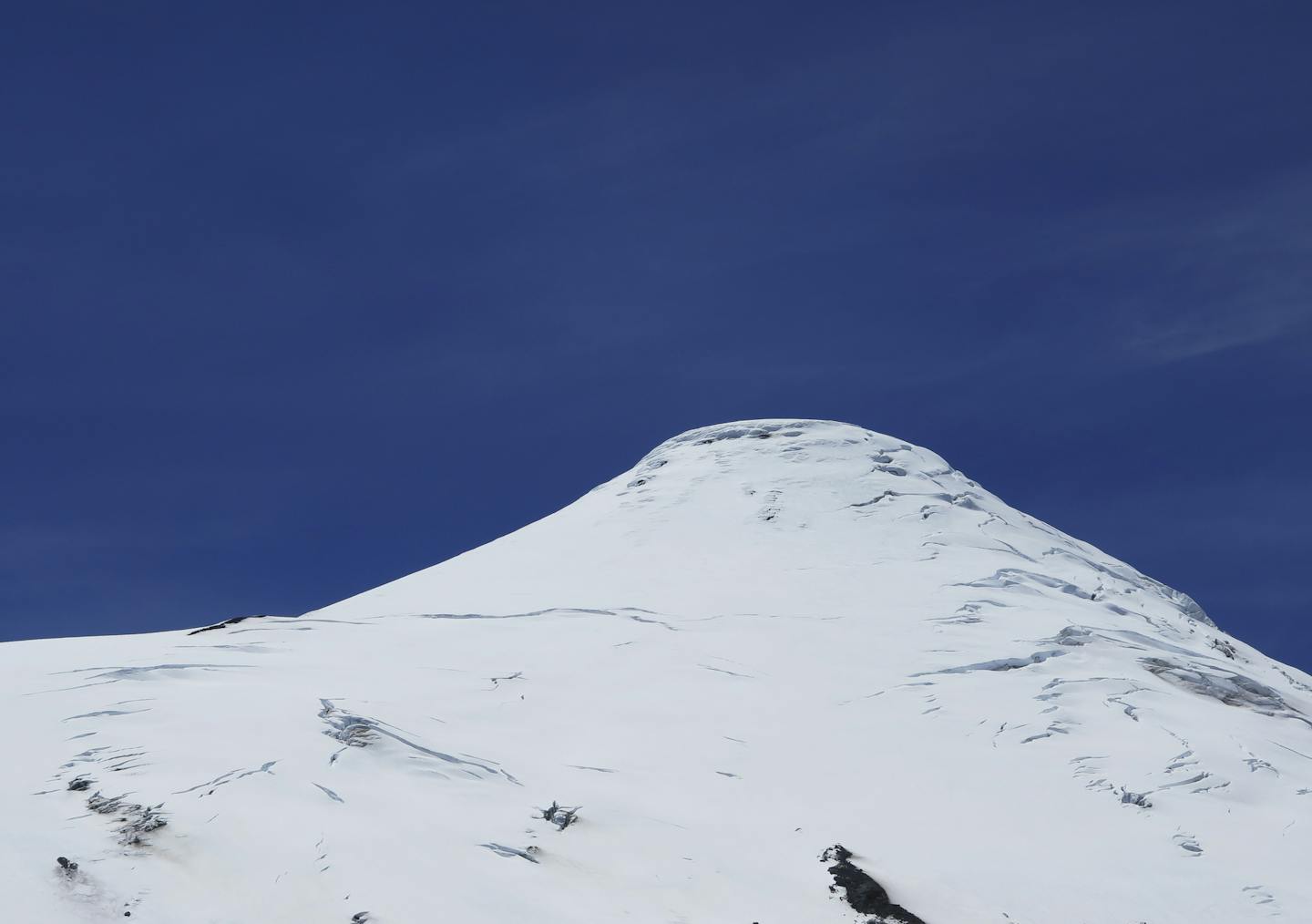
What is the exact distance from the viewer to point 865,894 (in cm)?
1557

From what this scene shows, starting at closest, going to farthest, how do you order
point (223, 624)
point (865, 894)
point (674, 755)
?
point (865, 894) → point (674, 755) → point (223, 624)

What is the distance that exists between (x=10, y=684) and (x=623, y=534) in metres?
19.9

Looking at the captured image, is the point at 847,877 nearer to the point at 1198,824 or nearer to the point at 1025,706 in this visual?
the point at 1198,824

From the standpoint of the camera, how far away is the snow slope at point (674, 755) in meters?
15.0

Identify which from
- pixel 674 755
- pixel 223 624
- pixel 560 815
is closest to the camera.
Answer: pixel 560 815

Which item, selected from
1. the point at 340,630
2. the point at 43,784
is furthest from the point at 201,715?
the point at 340,630

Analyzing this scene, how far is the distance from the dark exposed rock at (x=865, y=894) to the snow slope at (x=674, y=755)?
0.21m

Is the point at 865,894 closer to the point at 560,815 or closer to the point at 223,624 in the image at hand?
the point at 560,815

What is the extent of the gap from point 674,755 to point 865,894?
5.48m

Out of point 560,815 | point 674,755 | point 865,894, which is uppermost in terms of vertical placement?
point 674,755

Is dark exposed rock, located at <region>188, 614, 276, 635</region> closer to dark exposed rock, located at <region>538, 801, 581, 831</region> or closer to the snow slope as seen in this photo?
the snow slope

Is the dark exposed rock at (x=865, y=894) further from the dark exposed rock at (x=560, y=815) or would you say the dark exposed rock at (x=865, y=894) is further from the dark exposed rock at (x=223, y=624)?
the dark exposed rock at (x=223, y=624)

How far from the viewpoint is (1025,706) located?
23.7 meters

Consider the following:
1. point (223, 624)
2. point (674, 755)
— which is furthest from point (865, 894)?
point (223, 624)
